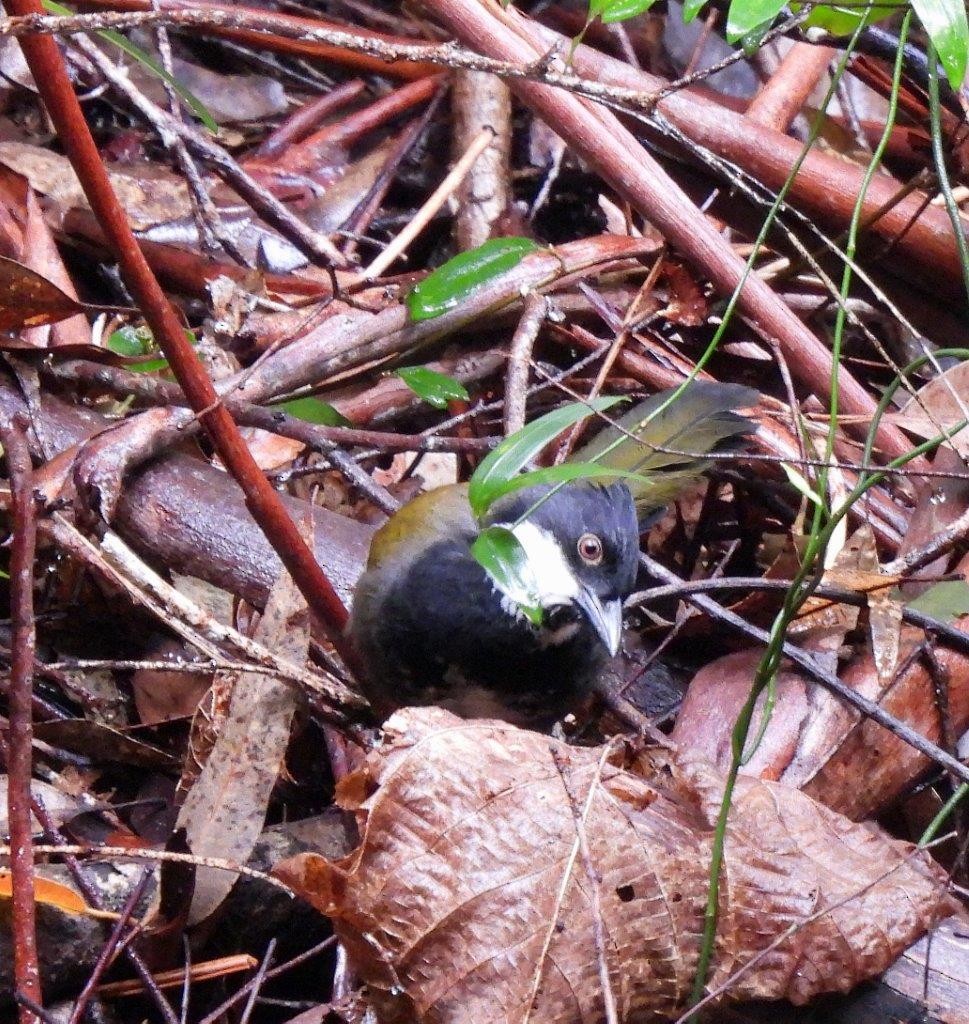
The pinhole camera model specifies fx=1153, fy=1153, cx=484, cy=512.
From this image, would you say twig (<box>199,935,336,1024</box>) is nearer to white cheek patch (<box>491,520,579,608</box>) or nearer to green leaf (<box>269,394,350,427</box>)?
white cheek patch (<box>491,520,579,608</box>)

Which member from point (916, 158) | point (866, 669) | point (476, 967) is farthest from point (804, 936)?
point (916, 158)

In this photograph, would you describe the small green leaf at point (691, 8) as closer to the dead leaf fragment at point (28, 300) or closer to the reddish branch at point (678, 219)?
the reddish branch at point (678, 219)

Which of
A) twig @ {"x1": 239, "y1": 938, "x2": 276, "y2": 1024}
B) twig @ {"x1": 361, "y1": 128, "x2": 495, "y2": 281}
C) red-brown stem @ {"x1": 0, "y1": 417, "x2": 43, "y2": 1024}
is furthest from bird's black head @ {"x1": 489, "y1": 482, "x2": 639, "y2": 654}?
twig @ {"x1": 361, "y1": 128, "x2": 495, "y2": 281}

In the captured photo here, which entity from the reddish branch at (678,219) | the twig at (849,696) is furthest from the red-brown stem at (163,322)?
the reddish branch at (678,219)

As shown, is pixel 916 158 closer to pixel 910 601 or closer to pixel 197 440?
pixel 910 601

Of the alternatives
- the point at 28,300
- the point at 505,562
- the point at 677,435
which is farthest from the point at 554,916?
the point at 28,300
